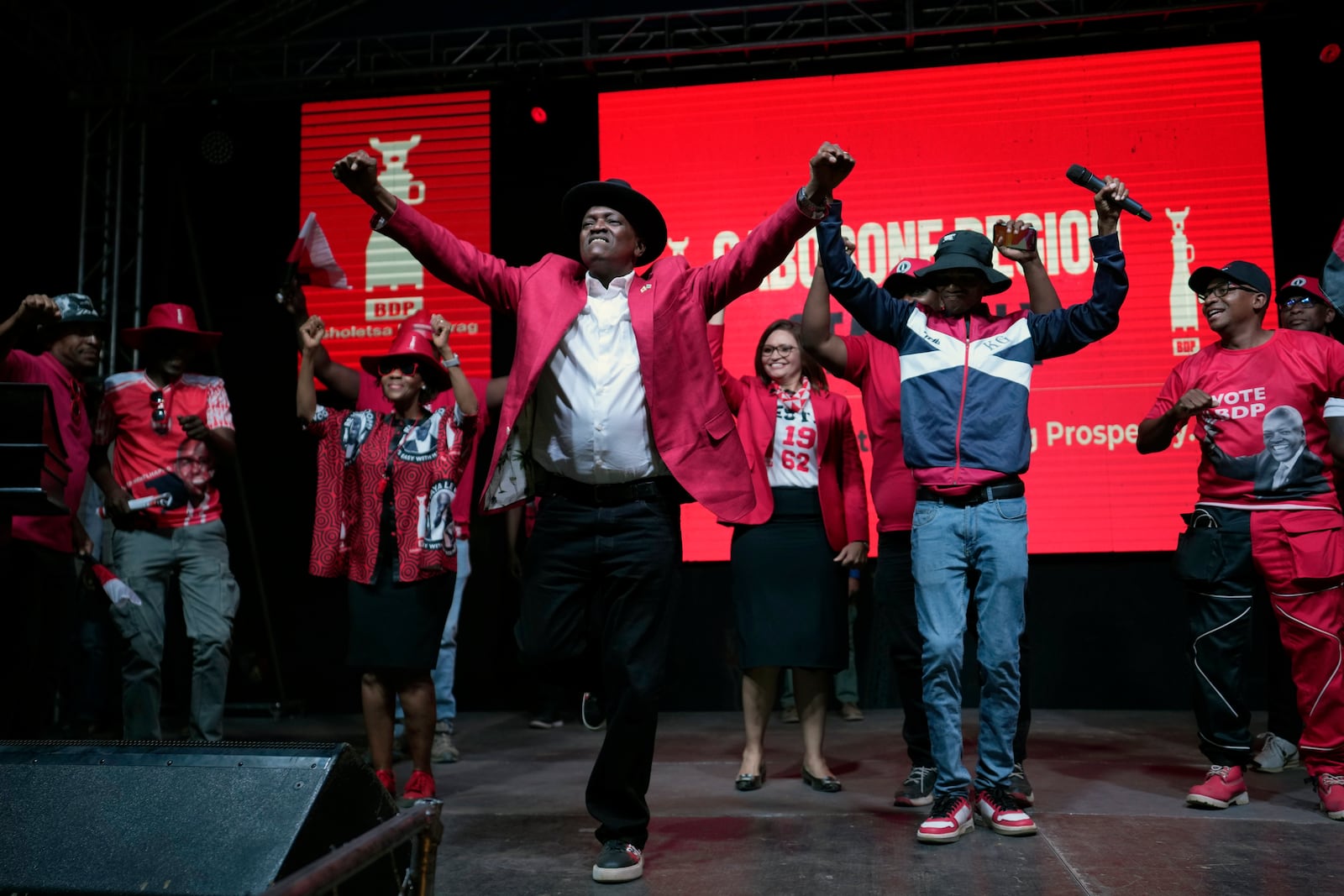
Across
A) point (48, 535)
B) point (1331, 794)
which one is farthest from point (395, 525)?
point (1331, 794)

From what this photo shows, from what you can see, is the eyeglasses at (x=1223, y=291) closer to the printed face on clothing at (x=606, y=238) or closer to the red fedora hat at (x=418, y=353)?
the printed face on clothing at (x=606, y=238)

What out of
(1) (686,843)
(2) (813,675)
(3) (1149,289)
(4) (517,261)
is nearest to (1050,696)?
(3) (1149,289)

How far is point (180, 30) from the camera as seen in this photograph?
21.4 ft

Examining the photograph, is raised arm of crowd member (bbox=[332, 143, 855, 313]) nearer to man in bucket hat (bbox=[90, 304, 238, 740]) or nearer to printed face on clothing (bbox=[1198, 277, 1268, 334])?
printed face on clothing (bbox=[1198, 277, 1268, 334])

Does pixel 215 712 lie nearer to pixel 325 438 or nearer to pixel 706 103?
pixel 325 438

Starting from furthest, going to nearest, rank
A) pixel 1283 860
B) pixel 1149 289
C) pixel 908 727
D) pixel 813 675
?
pixel 1149 289 < pixel 813 675 < pixel 908 727 < pixel 1283 860

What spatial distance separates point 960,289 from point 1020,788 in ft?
5.02

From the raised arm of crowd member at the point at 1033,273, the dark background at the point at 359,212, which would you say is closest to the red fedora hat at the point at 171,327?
the dark background at the point at 359,212

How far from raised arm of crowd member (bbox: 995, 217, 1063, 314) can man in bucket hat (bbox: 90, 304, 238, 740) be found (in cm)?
298

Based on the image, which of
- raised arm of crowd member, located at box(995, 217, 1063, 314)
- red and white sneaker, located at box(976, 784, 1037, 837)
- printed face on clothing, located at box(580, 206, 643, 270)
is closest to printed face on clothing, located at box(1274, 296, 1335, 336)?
raised arm of crowd member, located at box(995, 217, 1063, 314)

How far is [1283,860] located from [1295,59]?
486 centimetres

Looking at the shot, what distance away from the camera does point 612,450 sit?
2633mm

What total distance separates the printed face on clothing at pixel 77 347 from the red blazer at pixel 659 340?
6.71ft

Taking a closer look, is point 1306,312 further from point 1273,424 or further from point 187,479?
point 187,479
